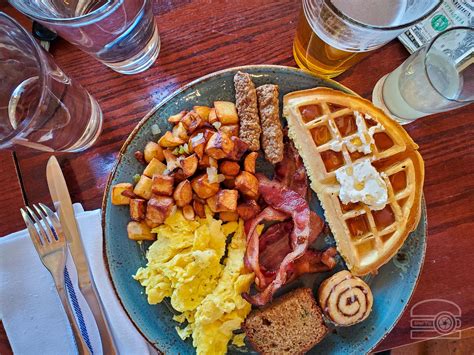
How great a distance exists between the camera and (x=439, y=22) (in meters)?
1.68

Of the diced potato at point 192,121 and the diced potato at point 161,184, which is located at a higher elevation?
the diced potato at point 192,121

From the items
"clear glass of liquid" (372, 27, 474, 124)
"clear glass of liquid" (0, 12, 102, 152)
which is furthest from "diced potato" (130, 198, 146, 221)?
"clear glass of liquid" (372, 27, 474, 124)

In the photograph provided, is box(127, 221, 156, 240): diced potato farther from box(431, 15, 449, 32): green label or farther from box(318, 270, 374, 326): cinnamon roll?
box(431, 15, 449, 32): green label

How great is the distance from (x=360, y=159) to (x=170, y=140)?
68cm

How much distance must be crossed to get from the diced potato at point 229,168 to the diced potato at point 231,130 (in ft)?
0.33

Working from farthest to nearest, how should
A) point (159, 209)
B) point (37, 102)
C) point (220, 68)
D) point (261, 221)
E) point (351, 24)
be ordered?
1. point (220, 68)
2. point (261, 221)
3. point (159, 209)
4. point (37, 102)
5. point (351, 24)

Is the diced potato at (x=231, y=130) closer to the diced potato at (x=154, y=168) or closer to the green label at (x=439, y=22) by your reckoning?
the diced potato at (x=154, y=168)

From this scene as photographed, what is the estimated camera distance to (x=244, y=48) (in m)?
1.76

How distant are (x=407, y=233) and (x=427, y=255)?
0.22 meters

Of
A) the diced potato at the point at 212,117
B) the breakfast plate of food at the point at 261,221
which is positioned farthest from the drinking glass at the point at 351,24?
the diced potato at the point at 212,117

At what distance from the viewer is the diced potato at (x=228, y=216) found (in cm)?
160

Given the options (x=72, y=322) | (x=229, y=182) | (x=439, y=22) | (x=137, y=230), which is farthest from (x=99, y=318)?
(x=439, y=22)

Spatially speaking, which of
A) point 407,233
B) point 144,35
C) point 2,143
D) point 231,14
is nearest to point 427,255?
point 407,233

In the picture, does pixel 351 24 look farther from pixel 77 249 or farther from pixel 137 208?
pixel 77 249
